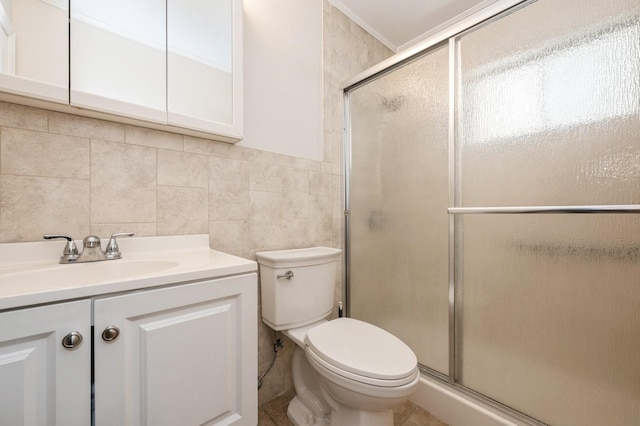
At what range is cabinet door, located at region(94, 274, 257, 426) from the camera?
586mm

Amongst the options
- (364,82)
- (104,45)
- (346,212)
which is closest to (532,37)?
(364,82)

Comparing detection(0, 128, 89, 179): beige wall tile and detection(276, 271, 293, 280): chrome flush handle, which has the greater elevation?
detection(0, 128, 89, 179): beige wall tile

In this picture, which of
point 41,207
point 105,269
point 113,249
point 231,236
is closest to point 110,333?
point 105,269

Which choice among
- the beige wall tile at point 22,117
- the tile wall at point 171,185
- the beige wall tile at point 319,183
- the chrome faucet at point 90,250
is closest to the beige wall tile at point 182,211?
the tile wall at point 171,185

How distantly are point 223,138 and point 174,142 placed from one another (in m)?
0.19

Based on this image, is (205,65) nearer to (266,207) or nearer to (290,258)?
(266,207)

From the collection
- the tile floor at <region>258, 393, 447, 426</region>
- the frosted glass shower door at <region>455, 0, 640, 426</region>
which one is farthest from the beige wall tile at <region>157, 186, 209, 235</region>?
the frosted glass shower door at <region>455, 0, 640, 426</region>

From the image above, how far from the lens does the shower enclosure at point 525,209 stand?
0.86 metres

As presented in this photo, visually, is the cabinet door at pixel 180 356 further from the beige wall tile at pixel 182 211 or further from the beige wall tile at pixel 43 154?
the beige wall tile at pixel 43 154

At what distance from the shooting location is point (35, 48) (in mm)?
790

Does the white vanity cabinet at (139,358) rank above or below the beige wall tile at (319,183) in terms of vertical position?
below

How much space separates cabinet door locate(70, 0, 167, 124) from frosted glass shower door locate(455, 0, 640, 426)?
50.7 inches

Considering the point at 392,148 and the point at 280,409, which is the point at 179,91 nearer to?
the point at 392,148

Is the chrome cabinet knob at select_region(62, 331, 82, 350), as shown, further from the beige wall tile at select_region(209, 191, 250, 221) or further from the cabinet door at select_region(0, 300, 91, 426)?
the beige wall tile at select_region(209, 191, 250, 221)
